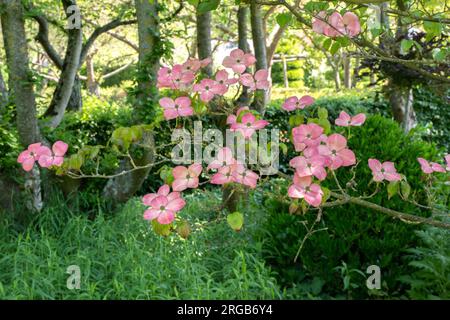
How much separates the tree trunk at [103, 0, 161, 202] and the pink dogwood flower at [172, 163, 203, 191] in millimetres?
2974

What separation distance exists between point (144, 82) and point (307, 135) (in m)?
3.43

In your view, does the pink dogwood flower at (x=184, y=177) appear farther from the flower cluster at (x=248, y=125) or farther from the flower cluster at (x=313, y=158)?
the flower cluster at (x=313, y=158)

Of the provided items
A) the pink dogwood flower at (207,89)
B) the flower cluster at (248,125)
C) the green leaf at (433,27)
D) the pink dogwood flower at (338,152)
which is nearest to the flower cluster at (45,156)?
the pink dogwood flower at (207,89)

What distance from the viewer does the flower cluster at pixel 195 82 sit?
2035mm

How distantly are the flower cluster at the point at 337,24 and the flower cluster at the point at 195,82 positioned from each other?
0.97ft

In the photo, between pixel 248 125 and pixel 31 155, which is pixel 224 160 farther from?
pixel 31 155

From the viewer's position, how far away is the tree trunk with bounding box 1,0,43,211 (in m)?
4.82

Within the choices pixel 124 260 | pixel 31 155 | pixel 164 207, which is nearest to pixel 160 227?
pixel 164 207

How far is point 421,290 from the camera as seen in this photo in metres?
3.38

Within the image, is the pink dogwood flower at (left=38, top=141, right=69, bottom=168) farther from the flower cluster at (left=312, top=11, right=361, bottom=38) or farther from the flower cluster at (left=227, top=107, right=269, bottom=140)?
the flower cluster at (left=312, top=11, right=361, bottom=38)

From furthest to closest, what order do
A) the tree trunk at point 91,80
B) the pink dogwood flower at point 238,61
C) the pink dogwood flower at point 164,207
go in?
the tree trunk at point 91,80
the pink dogwood flower at point 238,61
the pink dogwood flower at point 164,207

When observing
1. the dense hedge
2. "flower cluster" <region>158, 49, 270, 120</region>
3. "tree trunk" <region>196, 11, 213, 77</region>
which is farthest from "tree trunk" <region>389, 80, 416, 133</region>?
"flower cluster" <region>158, 49, 270, 120</region>
